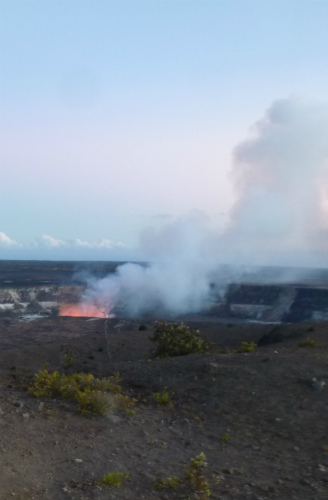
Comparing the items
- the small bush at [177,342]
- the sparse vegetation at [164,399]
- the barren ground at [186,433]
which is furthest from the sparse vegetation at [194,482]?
the small bush at [177,342]

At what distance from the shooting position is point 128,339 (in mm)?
32656

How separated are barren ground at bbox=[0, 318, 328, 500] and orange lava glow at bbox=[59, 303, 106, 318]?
37.3 metres

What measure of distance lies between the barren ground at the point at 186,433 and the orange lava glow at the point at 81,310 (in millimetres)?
37301

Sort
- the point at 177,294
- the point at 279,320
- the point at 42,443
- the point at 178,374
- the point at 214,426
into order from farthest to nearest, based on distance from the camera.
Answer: the point at 177,294 → the point at 279,320 → the point at 178,374 → the point at 214,426 → the point at 42,443

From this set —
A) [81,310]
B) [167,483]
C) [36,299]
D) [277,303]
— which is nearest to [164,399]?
[167,483]

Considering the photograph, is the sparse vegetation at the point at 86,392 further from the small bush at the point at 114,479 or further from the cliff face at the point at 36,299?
the cliff face at the point at 36,299

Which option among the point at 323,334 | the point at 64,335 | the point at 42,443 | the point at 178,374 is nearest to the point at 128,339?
the point at 64,335

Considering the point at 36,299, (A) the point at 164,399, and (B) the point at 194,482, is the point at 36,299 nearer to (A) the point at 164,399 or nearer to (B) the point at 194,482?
(A) the point at 164,399

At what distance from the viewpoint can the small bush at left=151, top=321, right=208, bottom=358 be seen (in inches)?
746

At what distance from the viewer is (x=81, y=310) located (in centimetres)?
5297

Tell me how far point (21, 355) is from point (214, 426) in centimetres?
1916

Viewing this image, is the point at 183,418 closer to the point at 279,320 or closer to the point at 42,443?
the point at 42,443

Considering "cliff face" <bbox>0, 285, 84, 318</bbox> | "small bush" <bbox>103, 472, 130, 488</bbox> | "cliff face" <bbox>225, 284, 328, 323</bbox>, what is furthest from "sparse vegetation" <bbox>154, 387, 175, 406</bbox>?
"cliff face" <bbox>0, 285, 84, 318</bbox>

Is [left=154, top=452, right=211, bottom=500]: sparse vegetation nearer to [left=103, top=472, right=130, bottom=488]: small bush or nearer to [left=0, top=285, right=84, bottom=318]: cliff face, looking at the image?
[left=103, top=472, right=130, bottom=488]: small bush
